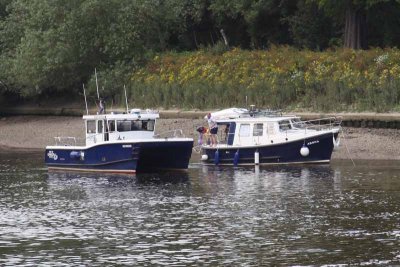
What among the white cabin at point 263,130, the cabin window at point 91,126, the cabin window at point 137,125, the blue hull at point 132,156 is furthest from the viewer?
the cabin window at point 91,126

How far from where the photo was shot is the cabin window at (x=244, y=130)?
52.2m

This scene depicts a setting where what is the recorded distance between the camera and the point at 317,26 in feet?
242

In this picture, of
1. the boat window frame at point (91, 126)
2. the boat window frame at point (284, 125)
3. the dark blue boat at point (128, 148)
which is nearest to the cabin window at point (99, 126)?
the dark blue boat at point (128, 148)

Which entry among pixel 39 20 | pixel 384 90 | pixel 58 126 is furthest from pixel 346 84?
pixel 39 20

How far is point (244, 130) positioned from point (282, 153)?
2.22 metres

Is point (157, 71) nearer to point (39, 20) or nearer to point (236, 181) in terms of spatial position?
point (39, 20)

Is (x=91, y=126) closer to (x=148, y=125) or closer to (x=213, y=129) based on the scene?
(x=148, y=125)

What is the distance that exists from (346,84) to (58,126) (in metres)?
19.6

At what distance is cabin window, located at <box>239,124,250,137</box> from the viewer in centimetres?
5222

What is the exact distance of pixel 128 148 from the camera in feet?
161

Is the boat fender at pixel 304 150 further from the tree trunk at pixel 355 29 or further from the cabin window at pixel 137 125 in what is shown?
the tree trunk at pixel 355 29

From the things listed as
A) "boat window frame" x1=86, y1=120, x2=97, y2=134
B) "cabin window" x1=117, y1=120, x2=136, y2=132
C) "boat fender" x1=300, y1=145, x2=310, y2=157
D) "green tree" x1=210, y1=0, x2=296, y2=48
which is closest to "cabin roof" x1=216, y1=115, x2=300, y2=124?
"boat fender" x1=300, y1=145, x2=310, y2=157

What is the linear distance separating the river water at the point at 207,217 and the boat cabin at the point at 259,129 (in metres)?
1.73

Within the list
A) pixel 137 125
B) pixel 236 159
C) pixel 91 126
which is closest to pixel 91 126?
pixel 91 126
